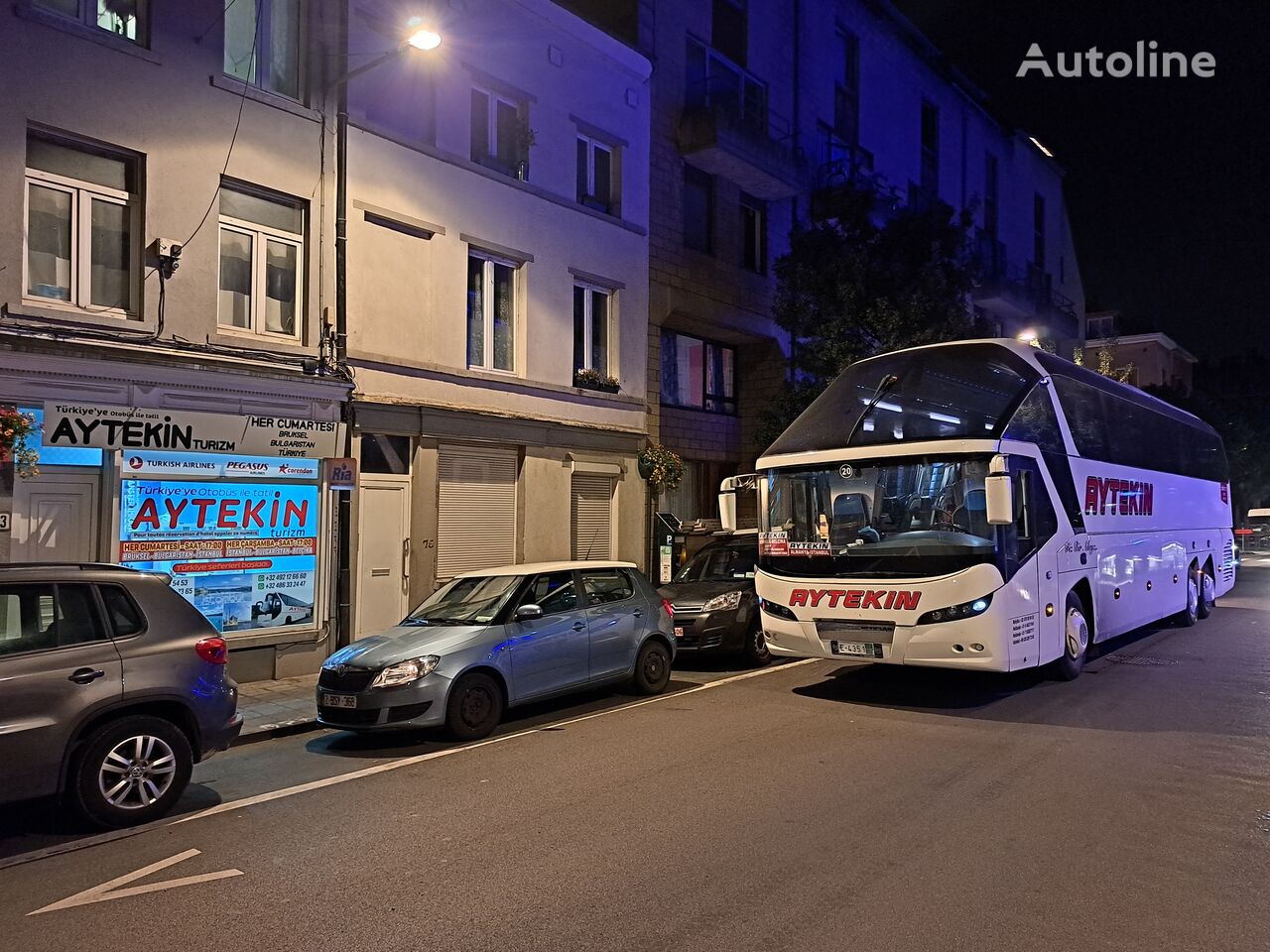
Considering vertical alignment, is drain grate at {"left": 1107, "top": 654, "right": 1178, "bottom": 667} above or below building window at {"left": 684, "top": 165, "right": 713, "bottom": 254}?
below

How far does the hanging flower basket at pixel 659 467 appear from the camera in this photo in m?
17.5

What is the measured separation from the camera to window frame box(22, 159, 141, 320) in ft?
33.1

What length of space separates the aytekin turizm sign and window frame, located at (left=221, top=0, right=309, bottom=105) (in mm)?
4310

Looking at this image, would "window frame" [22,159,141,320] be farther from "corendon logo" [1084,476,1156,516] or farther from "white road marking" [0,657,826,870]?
"corendon logo" [1084,476,1156,516]

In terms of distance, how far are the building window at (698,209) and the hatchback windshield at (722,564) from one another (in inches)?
317

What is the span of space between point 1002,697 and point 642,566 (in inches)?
342

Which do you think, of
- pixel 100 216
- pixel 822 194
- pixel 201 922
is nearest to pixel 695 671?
pixel 201 922

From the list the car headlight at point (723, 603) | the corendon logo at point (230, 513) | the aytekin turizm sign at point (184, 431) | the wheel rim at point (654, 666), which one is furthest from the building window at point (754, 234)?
the wheel rim at point (654, 666)

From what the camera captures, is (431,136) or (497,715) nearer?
(497,715)

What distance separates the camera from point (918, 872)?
192 inches

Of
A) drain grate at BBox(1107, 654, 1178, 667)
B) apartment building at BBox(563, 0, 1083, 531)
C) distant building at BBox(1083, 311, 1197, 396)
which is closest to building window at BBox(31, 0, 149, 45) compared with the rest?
apartment building at BBox(563, 0, 1083, 531)

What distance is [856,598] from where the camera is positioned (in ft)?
30.5

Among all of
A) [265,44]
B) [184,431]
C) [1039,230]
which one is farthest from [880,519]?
[1039,230]

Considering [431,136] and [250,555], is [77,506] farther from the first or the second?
[431,136]
